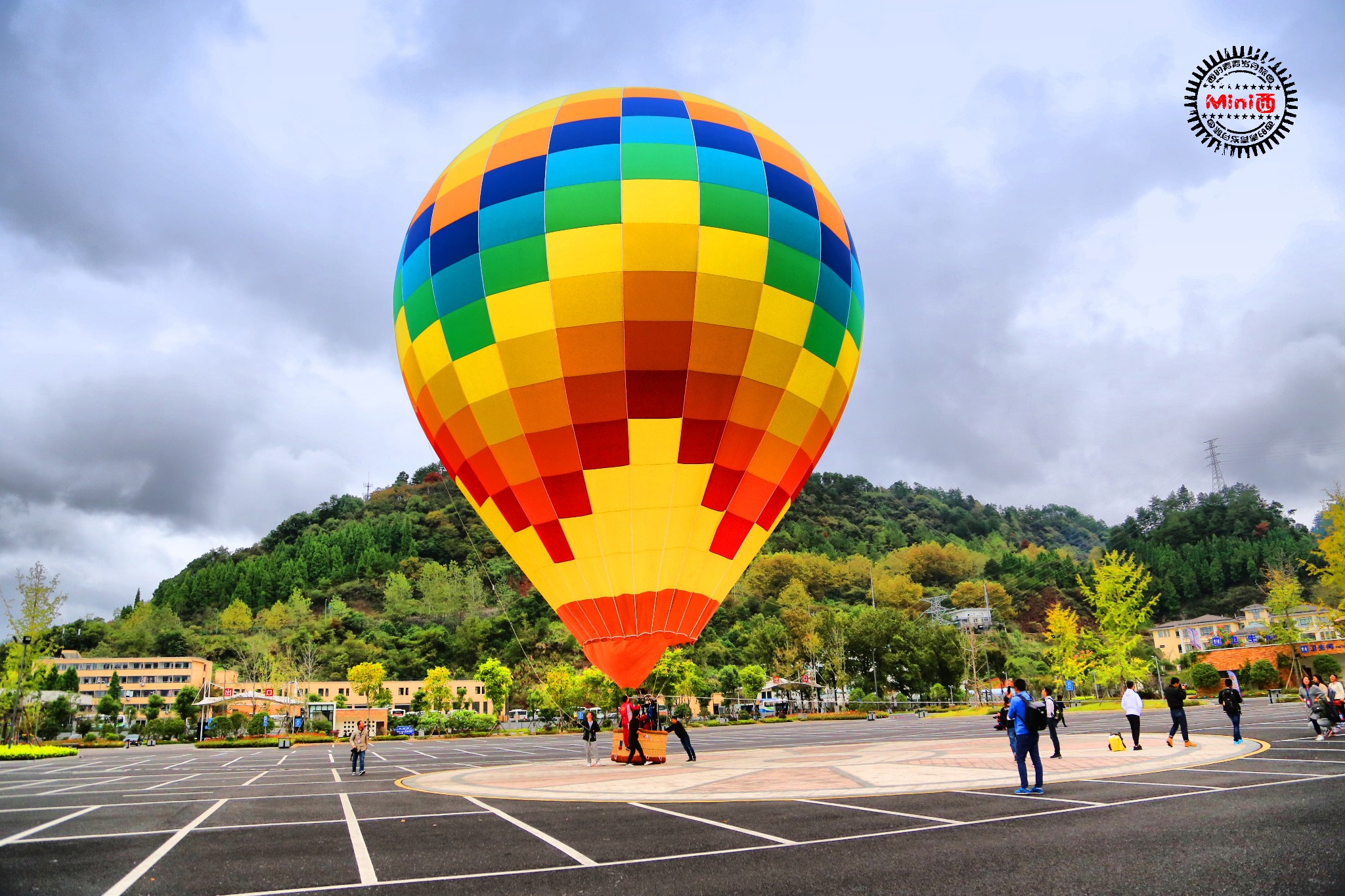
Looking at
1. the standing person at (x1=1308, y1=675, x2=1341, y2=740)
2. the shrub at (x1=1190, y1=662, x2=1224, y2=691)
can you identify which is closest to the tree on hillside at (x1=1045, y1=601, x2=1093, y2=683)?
the shrub at (x1=1190, y1=662, x2=1224, y2=691)

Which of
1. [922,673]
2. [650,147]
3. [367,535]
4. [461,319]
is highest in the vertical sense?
[367,535]

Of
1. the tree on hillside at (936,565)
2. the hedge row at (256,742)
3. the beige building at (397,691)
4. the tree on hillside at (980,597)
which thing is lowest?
the beige building at (397,691)

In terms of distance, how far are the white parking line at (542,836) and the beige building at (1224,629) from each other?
98.4m

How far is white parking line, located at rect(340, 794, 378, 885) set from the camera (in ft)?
22.1

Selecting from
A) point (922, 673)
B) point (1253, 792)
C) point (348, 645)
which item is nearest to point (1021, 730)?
point (1253, 792)

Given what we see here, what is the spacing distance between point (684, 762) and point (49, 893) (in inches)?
582

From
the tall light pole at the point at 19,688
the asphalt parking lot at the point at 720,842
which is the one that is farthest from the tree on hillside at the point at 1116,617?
the tall light pole at the point at 19,688

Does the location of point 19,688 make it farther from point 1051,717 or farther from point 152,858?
point 1051,717

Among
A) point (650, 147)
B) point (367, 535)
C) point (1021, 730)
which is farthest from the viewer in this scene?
point (367, 535)

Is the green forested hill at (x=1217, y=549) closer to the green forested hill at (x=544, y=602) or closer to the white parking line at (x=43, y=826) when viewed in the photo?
the green forested hill at (x=544, y=602)

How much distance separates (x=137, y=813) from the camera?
12.1m

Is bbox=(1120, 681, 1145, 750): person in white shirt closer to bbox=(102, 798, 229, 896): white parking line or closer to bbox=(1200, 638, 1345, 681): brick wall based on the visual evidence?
bbox=(102, 798, 229, 896): white parking line

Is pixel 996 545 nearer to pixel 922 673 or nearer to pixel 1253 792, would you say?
pixel 922 673

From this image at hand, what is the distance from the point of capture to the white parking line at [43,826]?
9.09m
